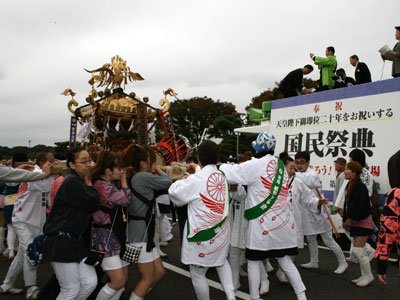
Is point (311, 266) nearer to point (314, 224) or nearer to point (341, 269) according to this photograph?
point (341, 269)

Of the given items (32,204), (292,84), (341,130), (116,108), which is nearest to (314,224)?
(341,130)

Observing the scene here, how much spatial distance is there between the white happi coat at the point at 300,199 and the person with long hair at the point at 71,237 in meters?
2.92

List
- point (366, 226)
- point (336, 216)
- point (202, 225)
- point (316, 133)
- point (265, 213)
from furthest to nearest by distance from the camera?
point (316, 133) → point (336, 216) → point (366, 226) → point (265, 213) → point (202, 225)

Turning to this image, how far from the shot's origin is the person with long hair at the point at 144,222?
3066 millimetres

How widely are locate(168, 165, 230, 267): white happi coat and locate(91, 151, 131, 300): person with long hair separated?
1.63ft

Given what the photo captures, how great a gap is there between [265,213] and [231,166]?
0.59 m

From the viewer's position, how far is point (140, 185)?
10.2ft

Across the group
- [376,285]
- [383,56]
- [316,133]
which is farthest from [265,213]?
[383,56]

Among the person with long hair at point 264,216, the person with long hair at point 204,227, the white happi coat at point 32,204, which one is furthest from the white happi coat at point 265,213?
the white happi coat at point 32,204

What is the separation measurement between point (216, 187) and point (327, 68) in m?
6.65

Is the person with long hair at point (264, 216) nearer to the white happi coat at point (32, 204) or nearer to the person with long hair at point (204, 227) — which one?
the person with long hair at point (204, 227)

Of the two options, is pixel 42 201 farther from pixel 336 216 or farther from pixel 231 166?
pixel 336 216

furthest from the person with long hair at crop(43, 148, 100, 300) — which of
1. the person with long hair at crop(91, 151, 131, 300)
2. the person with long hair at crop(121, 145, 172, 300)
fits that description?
the person with long hair at crop(121, 145, 172, 300)

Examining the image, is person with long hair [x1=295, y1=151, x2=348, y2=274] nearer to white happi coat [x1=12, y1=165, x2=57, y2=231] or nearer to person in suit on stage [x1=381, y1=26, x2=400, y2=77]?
person in suit on stage [x1=381, y1=26, x2=400, y2=77]
